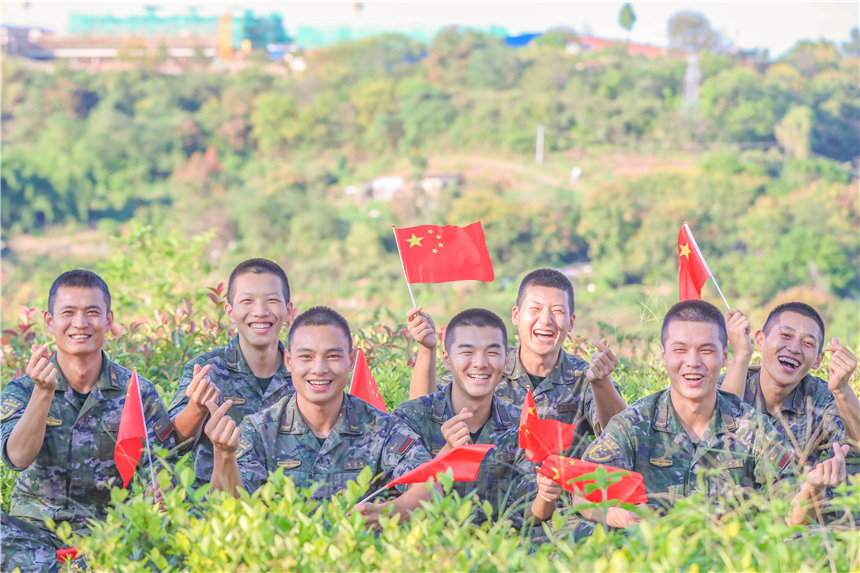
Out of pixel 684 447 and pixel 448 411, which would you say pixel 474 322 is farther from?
pixel 684 447

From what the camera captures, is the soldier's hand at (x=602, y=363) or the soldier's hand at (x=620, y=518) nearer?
the soldier's hand at (x=620, y=518)

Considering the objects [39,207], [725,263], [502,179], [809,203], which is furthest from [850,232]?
[39,207]

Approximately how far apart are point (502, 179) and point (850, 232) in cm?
1728

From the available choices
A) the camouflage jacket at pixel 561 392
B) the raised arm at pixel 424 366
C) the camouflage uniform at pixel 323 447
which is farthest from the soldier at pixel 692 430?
the raised arm at pixel 424 366

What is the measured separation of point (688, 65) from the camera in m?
69.2

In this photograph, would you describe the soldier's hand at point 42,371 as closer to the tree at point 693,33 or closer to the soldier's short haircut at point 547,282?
the soldier's short haircut at point 547,282

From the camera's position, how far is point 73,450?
184 inches

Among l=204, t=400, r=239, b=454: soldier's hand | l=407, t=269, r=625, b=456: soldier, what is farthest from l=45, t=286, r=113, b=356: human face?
l=407, t=269, r=625, b=456: soldier

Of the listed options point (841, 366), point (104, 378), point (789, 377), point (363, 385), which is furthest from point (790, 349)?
point (104, 378)

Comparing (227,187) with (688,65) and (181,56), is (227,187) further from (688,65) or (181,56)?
(688,65)

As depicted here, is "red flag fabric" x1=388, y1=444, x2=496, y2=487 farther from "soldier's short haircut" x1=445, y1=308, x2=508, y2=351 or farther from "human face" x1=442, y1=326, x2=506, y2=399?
"soldier's short haircut" x1=445, y1=308, x2=508, y2=351

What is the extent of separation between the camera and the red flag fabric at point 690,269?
5973 millimetres

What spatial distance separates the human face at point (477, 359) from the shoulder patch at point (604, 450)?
507mm

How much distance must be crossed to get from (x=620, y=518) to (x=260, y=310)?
6.72 ft
